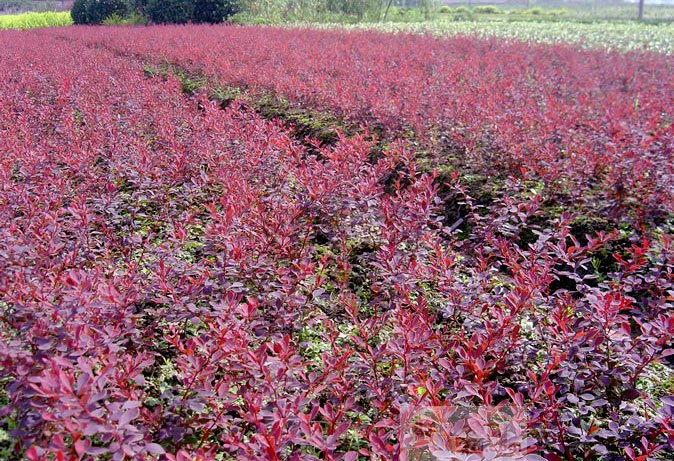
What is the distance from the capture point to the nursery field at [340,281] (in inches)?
65.2

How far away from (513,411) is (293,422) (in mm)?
636

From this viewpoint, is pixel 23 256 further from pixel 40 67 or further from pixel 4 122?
pixel 40 67

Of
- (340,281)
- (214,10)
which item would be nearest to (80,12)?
(214,10)

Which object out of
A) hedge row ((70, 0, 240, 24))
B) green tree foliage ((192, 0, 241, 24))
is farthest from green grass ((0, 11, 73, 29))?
green tree foliage ((192, 0, 241, 24))

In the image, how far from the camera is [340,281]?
274 cm

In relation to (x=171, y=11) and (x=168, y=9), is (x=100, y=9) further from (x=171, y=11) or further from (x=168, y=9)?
(x=171, y=11)

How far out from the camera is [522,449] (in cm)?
150

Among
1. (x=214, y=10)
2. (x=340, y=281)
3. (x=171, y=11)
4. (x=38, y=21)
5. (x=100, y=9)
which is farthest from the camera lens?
(x=38, y=21)

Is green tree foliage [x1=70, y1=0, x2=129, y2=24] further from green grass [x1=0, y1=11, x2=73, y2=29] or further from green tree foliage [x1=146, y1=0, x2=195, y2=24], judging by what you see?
green grass [x1=0, y1=11, x2=73, y2=29]

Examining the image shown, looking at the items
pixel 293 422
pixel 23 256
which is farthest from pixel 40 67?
pixel 293 422

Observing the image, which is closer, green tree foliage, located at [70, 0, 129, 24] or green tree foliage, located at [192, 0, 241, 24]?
green tree foliage, located at [192, 0, 241, 24]

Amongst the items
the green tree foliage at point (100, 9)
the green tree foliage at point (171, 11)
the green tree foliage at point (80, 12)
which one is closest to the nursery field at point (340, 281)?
the green tree foliage at point (171, 11)

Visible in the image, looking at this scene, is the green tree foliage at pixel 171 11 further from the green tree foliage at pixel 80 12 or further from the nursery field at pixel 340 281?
the nursery field at pixel 340 281

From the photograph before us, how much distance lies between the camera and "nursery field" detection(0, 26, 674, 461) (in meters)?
1.66
